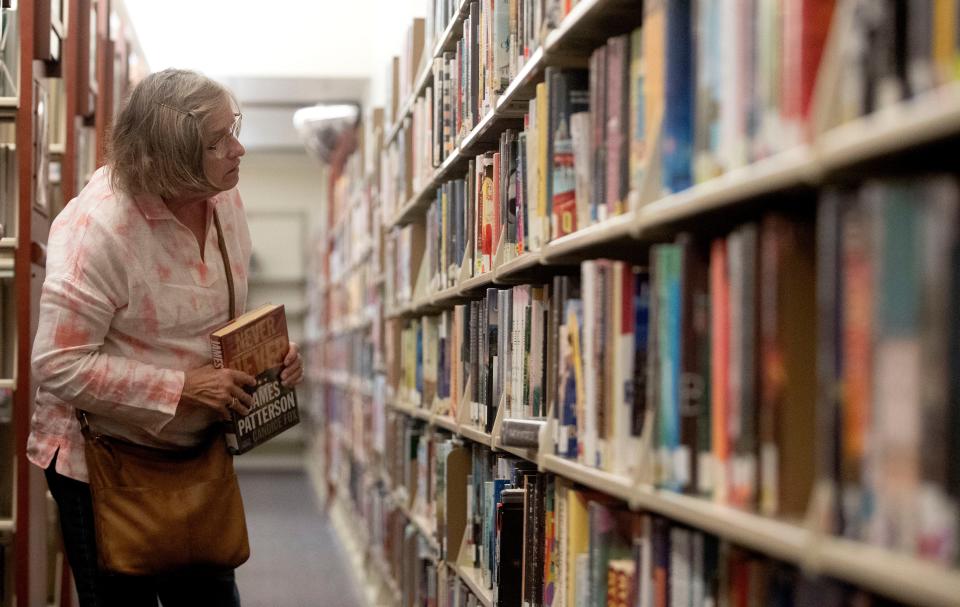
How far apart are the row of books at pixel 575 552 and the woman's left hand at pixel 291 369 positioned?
0.44 meters

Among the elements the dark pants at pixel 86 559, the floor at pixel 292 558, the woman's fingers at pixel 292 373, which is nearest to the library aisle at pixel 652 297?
the woman's fingers at pixel 292 373

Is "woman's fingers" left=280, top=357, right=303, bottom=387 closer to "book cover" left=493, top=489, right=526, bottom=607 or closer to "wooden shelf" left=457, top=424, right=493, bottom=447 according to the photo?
"wooden shelf" left=457, top=424, right=493, bottom=447

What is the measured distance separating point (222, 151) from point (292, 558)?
152 inches

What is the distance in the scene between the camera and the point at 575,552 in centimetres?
160

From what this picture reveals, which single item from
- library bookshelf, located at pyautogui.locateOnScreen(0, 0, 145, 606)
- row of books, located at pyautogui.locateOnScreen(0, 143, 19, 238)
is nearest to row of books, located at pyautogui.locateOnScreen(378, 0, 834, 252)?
library bookshelf, located at pyautogui.locateOnScreen(0, 0, 145, 606)

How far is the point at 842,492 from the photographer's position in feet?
2.87

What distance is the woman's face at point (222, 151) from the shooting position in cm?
199

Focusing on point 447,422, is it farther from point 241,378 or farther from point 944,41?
point 944,41

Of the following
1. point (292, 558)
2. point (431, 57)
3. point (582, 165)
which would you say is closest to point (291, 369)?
point (582, 165)

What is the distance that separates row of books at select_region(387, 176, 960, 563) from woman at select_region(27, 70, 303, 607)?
0.76m

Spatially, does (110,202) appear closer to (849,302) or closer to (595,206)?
(595,206)

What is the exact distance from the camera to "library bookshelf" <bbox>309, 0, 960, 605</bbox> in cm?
87

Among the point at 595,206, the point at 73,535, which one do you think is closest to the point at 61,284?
the point at 73,535

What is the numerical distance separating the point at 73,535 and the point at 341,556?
373 cm
